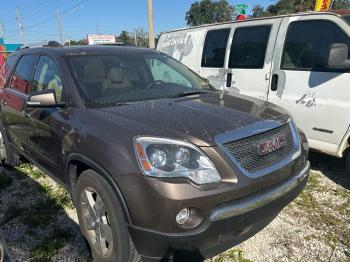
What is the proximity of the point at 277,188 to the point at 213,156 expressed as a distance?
0.63 meters

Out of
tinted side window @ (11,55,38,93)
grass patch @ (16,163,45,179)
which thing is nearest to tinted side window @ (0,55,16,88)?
tinted side window @ (11,55,38,93)

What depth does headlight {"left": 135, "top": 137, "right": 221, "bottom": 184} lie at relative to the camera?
2182 mm

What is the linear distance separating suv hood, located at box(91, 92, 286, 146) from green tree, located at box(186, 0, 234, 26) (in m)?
60.3

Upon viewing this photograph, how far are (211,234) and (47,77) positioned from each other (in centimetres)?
239

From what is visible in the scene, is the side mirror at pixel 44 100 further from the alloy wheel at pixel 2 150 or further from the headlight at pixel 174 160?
the alloy wheel at pixel 2 150

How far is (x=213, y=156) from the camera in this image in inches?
88.1

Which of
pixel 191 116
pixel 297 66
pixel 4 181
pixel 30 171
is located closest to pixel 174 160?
pixel 191 116

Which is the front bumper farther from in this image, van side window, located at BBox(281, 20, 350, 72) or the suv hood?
van side window, located at BBox(281, 20, 350, 72)

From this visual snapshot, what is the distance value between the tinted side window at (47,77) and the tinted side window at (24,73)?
18 centimetres

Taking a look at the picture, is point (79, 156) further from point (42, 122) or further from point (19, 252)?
point (19, 252)

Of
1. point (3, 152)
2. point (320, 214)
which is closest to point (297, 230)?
point (320, 214)

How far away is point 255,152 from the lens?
2.43 m

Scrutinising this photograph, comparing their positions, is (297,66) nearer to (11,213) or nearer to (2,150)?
(11,213)

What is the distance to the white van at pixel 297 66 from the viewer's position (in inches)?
156
